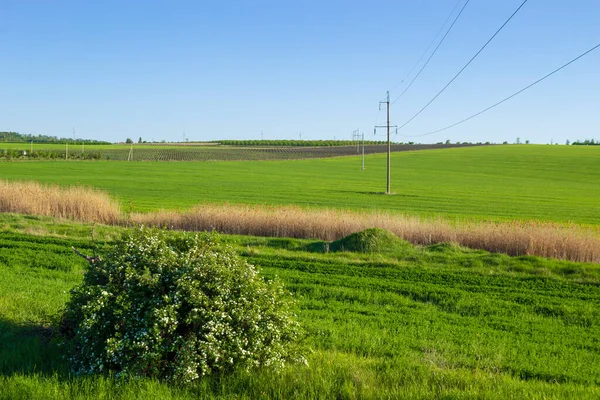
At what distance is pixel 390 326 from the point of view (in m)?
10.3

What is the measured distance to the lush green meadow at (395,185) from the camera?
41062 millimetres

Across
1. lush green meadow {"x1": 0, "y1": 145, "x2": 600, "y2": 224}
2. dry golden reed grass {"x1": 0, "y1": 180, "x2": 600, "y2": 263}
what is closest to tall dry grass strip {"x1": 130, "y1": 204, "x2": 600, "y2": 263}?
dry golden reed grass {"x1": 0, "y1": 180, "x2": 600, "y2": 263}

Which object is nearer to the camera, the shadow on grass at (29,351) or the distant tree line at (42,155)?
the shadow on grass at (29,351)

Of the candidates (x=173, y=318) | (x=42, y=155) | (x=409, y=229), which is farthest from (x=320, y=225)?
(x=42, y=155)

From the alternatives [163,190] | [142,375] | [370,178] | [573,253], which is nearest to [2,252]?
[142,375]

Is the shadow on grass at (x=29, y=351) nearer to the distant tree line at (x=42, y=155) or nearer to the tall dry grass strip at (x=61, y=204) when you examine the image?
the tall dry grass strip at (x=61, y=204)

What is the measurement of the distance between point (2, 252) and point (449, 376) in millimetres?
14020

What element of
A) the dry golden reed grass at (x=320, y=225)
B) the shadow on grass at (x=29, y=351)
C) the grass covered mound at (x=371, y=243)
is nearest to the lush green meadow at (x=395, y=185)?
the dry golden reed grass at (x=320, y=225)

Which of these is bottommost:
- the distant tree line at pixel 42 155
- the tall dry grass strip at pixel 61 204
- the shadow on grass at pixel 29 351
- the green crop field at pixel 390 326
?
the green crop field at pixel 390 326

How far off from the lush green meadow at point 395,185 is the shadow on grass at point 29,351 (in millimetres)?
19487

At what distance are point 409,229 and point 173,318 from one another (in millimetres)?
16508

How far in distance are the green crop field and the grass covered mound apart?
0.82 ft

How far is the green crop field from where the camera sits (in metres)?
6.68

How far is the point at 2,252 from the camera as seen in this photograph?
16484mm
